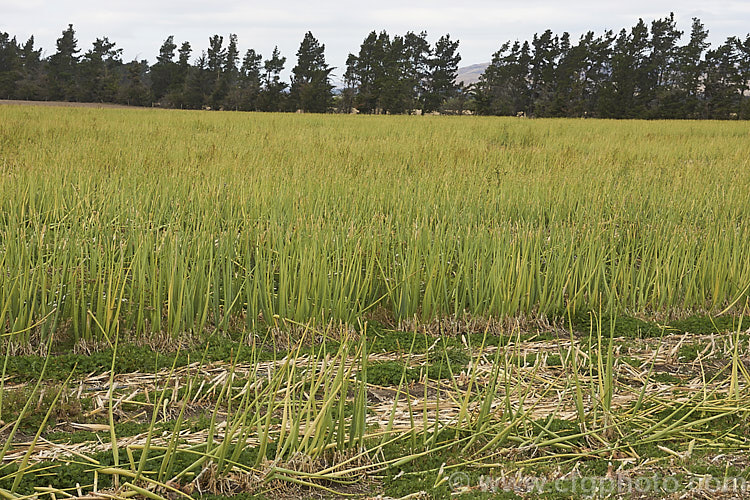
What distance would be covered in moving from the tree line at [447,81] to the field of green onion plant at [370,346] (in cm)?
3370

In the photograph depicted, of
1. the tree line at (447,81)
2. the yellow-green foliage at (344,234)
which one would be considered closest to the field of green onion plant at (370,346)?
the yellow-green foliage at (344,234)

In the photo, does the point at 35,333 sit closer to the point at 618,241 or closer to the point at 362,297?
the point at 362,297

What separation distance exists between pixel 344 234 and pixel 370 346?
3.45 ft

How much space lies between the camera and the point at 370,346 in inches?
107

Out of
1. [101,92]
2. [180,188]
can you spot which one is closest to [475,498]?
[180,188]

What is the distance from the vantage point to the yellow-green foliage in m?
2.99

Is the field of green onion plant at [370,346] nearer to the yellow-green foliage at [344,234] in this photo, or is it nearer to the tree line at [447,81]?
the yellow-green foliage at [344,234]

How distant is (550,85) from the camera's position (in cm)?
4281

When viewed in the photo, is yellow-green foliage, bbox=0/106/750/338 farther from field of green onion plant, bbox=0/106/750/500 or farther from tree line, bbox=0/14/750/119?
tree line, bbox=0/14/750/119

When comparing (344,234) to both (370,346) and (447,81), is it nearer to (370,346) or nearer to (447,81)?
(370,346)

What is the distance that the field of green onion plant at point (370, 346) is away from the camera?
5.72 feet

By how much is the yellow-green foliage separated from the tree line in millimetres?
30704

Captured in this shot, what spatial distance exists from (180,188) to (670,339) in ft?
12.3

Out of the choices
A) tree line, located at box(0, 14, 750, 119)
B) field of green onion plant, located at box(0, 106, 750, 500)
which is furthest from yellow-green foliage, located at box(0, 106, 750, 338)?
tree line, located at box(0, 14, 750, 119)
